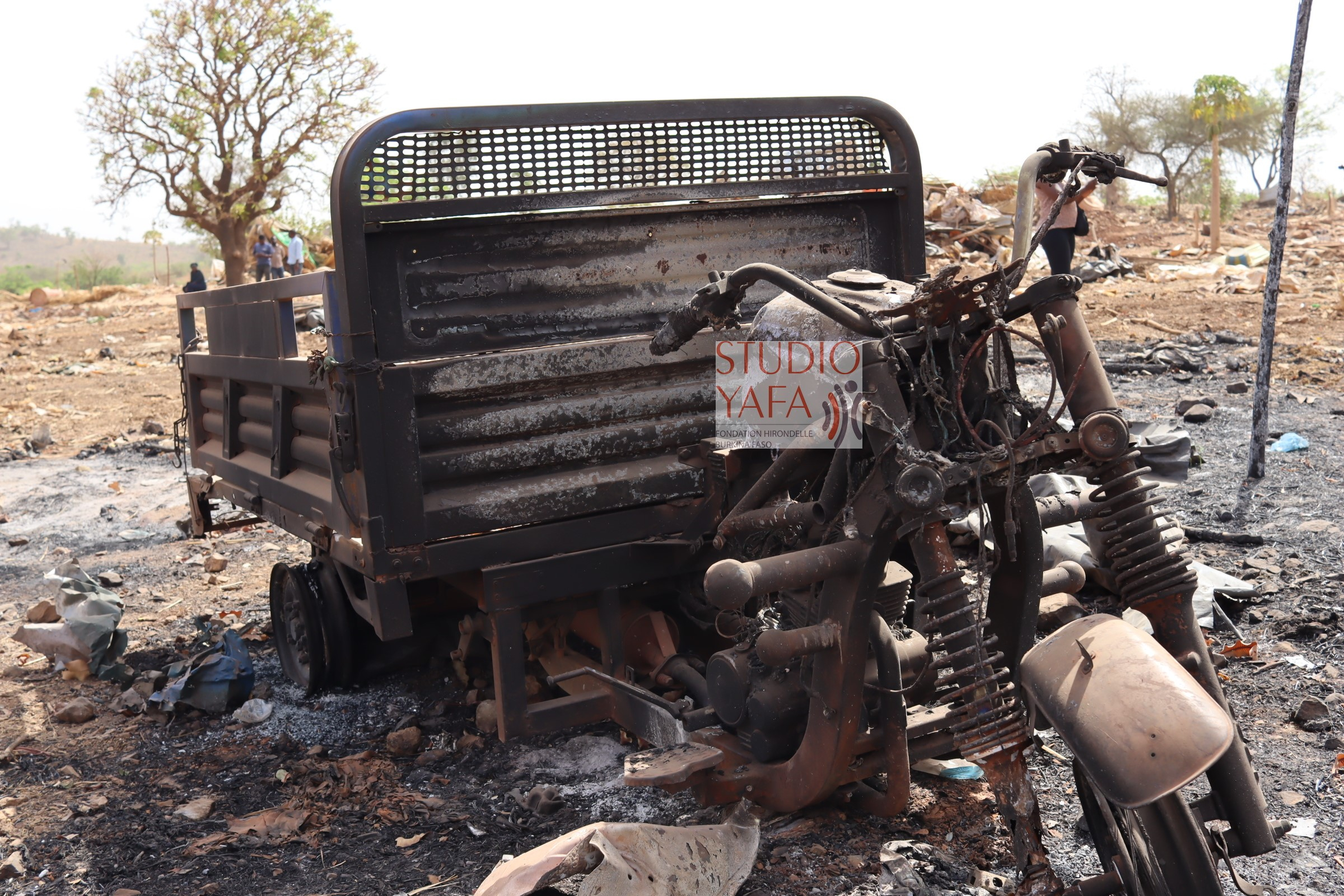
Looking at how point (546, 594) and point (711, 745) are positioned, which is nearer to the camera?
point (711, 745)

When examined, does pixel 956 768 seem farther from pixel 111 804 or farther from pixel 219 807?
pixel 111 804

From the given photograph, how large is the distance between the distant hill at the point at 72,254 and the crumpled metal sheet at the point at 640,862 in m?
47.6

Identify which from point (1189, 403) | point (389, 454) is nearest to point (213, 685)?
point (389, 454)

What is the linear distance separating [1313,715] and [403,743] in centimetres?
312

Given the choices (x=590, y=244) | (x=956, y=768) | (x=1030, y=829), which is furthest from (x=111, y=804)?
(x=1030, y=829)

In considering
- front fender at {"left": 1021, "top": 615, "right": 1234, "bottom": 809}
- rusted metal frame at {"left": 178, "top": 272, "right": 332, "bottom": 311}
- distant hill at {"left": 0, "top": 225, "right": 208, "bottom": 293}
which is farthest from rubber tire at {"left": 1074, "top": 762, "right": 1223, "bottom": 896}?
distant hill at {"left": 0, "top": 225, "right": 208, "bottom": 293}

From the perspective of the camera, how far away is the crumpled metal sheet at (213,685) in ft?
14.7

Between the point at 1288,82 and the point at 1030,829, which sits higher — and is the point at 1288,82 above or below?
above

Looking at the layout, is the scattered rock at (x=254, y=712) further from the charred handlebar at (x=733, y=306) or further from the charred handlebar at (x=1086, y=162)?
the charred handlebar at (x=1086, y=162)

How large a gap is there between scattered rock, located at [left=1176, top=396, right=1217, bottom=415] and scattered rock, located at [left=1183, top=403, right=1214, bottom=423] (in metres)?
0.04

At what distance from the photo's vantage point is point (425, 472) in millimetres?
3473

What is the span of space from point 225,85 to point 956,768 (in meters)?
24.8

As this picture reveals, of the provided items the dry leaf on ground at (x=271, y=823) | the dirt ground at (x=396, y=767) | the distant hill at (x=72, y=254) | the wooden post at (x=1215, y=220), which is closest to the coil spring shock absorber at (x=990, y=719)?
the dirt ground at (x=396, y=767)

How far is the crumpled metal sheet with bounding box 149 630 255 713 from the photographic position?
447 cm
